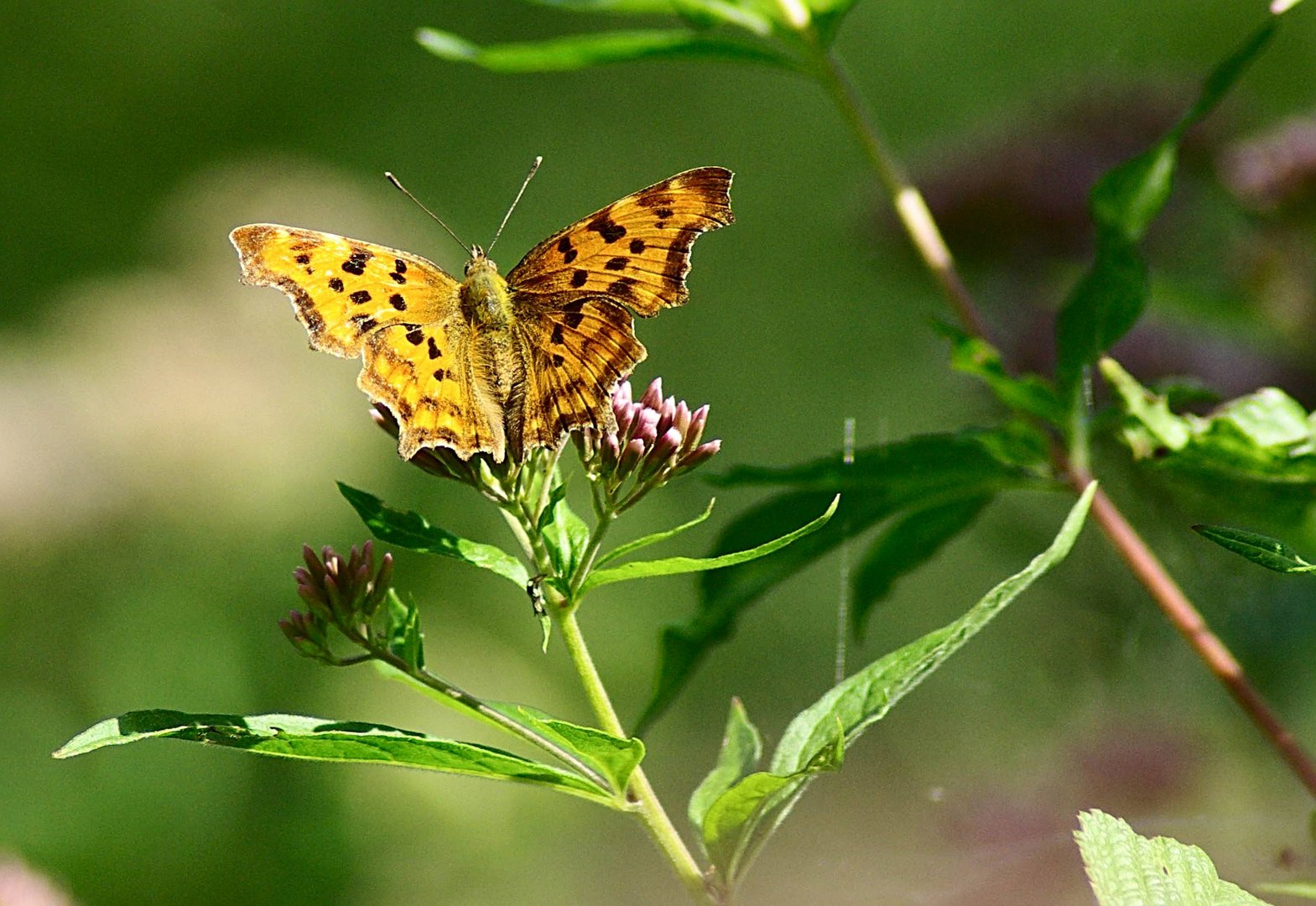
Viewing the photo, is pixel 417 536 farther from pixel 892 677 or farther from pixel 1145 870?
pixel 1145 870

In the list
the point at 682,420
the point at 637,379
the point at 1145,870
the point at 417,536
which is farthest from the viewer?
the point at 637,379

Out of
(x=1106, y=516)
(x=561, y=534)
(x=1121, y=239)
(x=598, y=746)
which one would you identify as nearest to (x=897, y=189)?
(x=1121, y=239)

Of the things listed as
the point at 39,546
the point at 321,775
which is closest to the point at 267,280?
the point at 321,775

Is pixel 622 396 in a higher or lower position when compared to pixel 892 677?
higher

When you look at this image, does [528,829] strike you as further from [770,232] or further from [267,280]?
[770,232]

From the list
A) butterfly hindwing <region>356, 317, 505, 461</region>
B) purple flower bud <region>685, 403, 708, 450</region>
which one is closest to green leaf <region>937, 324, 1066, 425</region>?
purple flower bud <region>685, 403, 708, 450</region>

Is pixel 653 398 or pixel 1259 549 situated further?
pixel 653 398

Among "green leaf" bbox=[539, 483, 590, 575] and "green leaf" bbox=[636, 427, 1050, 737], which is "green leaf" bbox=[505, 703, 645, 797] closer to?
"green leaf" bbox=[539, 483, 590, 575]
